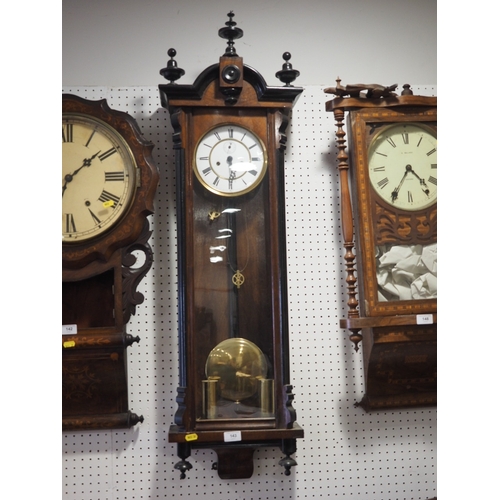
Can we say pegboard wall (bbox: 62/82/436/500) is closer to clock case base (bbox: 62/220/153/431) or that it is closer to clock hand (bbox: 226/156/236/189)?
clock case base (bbox: 62/220/153/431)

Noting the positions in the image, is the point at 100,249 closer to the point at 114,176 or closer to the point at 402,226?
the point at 114,176

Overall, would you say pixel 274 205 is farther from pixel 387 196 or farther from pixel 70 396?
pixel 70 396

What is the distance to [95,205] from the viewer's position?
2111 millimetres

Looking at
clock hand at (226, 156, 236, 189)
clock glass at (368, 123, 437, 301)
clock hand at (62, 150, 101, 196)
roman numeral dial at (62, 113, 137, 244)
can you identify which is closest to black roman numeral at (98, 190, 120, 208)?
roman numeral dial at (62, 113, 137, 244)

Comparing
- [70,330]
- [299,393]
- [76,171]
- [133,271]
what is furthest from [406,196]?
[70,330]

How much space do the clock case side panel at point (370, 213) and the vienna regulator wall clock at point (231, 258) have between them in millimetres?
267

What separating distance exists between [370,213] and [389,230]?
3.4 inches

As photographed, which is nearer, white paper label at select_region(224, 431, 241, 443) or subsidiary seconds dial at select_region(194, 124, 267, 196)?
white paper label at select_region(224, 431, 241, 443)

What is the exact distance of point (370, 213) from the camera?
217 cm

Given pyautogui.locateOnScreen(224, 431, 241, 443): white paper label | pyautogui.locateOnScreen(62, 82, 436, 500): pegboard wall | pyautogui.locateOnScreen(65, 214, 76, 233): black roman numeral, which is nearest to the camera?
pyautogui.locateOnScreen(224, 431, 241, 443): white paper label

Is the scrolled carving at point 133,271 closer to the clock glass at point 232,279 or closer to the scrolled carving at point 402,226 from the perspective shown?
the clock glass at point 232,279

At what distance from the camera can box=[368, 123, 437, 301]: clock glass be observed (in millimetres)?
2148

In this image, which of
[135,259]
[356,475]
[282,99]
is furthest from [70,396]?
[282,99]

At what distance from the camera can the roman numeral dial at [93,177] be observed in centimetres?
210
